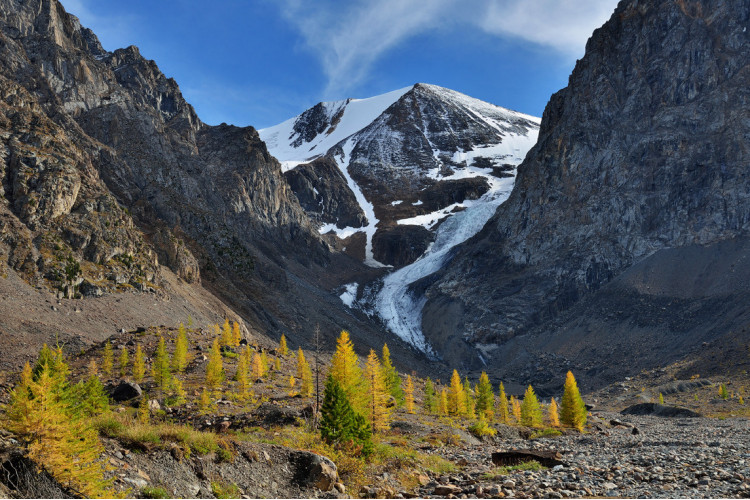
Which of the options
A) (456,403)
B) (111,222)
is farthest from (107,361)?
(111,222)

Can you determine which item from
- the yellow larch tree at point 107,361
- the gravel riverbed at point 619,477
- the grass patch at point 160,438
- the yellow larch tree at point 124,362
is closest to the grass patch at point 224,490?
the grass patch at point 160,438

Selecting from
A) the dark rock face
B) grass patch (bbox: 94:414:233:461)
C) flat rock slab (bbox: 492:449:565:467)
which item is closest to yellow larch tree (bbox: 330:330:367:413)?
flat rock slab (bbox: 492:449:565:467)

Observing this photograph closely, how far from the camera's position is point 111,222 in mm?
97000

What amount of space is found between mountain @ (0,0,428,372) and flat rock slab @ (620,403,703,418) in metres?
67.8

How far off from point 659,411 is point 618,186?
10472cm

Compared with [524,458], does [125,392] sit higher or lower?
higher

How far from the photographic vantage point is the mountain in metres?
76.4

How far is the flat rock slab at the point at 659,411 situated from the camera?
233ft

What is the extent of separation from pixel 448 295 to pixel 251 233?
76964mm

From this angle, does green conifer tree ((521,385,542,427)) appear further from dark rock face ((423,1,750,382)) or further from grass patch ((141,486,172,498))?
dark rock face ((423,1,750,382))

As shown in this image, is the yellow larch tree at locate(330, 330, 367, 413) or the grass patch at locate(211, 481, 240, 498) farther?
the yellow larch tree at locate(330, 330, 367, 413)

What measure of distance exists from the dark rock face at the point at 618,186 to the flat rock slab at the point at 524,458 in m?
106

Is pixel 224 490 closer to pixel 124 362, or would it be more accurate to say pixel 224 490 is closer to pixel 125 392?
pixel 125 392

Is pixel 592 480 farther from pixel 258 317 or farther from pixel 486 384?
pixel 258 317
